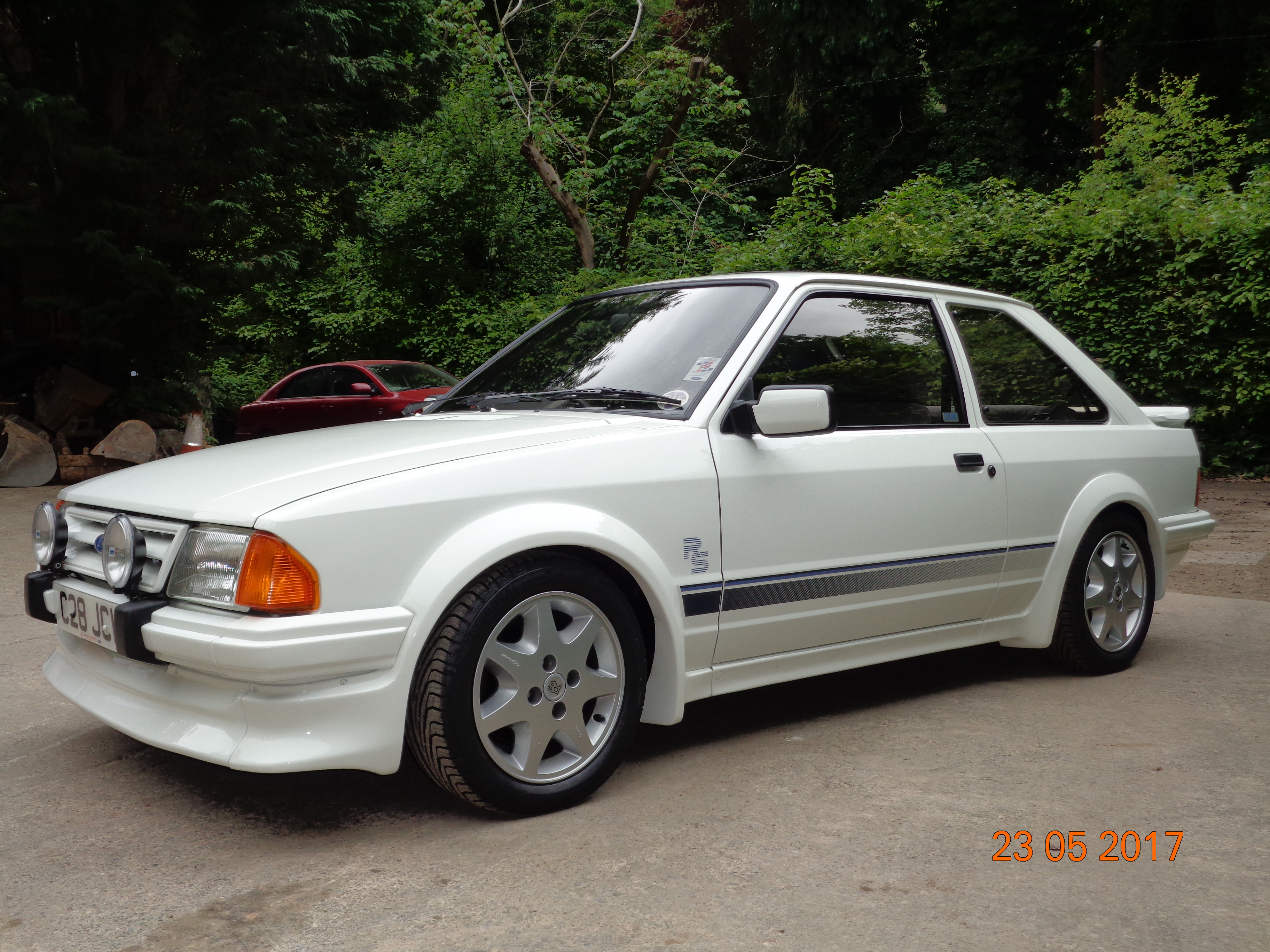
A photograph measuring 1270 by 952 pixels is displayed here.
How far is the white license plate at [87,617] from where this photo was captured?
3.07 meters

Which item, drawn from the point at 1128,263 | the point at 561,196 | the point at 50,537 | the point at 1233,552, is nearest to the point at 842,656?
the point at 50,537

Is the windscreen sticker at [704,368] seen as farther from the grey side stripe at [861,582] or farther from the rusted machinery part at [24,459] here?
the rusted machinery part at [24,459]

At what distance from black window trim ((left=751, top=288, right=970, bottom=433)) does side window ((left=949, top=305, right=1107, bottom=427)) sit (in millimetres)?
99

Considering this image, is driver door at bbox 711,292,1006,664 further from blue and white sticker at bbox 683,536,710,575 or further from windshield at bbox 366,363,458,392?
windshield at bbox 366,363,458,392

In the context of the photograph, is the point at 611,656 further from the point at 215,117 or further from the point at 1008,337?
the point at 215,117

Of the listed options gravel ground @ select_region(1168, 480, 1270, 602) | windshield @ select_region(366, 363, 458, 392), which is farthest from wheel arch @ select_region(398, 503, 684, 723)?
windshield @ select_region(366, 363, 458, 392)

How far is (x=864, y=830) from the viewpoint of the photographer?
308 cm

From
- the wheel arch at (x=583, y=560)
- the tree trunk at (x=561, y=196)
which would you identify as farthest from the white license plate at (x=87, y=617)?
the tree trunk at (x=561, y=196)

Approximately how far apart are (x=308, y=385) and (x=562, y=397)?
1309cm

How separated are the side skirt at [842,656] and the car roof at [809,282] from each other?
4.16 feet

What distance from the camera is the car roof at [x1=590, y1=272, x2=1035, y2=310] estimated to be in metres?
4.00

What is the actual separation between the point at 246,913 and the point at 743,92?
29.5 meters
